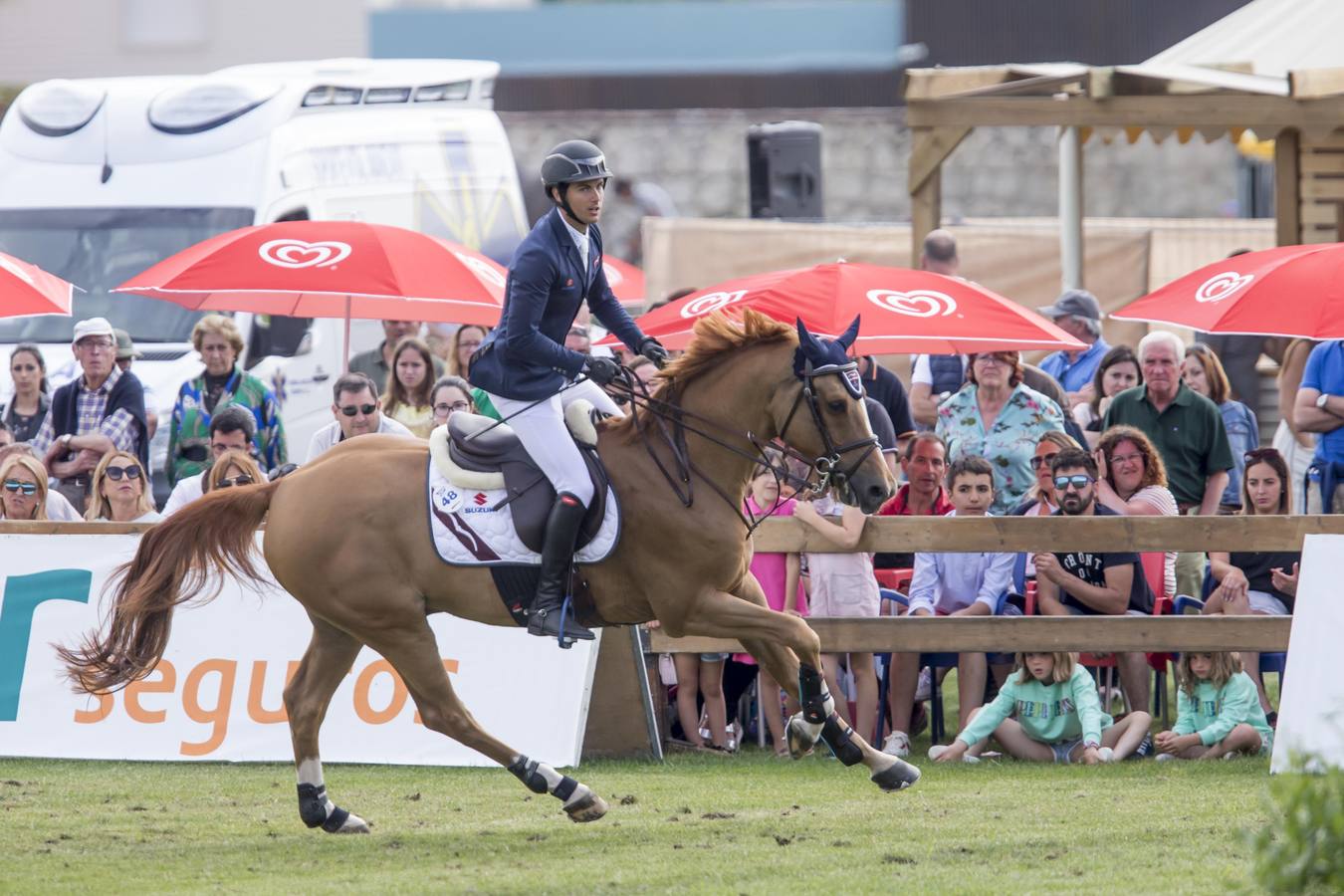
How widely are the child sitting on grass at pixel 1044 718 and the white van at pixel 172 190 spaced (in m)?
6.63

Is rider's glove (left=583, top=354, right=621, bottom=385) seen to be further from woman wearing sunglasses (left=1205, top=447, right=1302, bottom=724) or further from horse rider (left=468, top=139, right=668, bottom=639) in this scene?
woman wearing sunglasses (left=1205, top=447, right=1302, bottom=724)

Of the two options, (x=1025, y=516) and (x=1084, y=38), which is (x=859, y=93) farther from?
(x=1025, y=516)

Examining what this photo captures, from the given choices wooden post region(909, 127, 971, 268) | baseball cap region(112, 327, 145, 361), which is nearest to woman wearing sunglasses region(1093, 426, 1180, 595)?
wooden post region(909, 127, 971, 268)

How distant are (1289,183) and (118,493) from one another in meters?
9.66

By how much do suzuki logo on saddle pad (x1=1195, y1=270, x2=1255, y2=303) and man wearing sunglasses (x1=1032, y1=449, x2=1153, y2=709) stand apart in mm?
1087

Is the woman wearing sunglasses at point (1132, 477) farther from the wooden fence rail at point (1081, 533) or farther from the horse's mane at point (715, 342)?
the horse's mane at point (715, 342)

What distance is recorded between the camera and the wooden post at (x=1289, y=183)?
16.2m

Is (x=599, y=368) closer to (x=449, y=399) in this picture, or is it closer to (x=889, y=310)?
(x=889, y=310)

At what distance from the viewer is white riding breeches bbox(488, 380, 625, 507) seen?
8211 mm

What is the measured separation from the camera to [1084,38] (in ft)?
107

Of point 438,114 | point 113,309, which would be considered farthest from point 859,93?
point 113,309

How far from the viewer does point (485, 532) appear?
8.38m

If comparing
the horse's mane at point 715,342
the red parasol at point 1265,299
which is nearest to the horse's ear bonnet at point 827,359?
the horse's mane at point 715,342

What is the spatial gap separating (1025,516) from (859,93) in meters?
23.6
